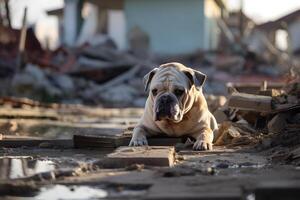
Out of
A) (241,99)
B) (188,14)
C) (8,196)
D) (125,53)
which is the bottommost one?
(8,196)

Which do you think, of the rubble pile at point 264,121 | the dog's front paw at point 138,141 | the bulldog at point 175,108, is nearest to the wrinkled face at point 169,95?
the bulldog at point 175,108

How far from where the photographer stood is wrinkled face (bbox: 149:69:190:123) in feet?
23.0

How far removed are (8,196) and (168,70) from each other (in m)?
3.44

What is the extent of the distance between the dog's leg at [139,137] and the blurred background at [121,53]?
33.4ft

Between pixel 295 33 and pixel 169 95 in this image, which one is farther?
pixel 295 33

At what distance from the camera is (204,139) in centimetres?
699

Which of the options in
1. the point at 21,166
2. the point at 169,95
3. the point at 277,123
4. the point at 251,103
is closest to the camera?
the point at 21,166

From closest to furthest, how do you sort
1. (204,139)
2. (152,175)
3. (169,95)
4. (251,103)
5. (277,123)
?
(152,175), (204,139), (169,95), (277,123), (251,103)

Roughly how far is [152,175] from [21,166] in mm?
1313

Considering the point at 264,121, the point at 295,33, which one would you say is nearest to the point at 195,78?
the point at 264,121

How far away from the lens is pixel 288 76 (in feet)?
34.6

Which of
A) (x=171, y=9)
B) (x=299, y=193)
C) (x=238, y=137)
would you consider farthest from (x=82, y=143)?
(x=171, y=9)

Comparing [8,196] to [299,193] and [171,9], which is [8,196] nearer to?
[299,193]

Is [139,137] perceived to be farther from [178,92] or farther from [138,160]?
[138,160]
